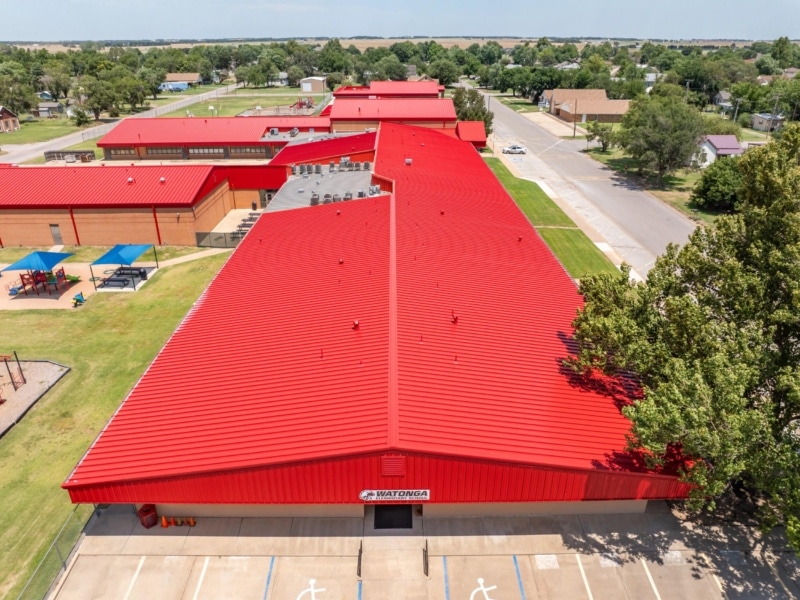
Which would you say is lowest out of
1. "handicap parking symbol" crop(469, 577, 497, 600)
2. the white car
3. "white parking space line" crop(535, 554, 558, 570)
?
"handicap parking symbol" crop(469, 577, 497, 600)

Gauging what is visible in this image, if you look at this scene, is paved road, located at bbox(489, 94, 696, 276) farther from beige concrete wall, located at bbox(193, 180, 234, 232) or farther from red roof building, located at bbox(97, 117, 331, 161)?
beige concrete wall, located at bbox(193, 180, 234, 232)

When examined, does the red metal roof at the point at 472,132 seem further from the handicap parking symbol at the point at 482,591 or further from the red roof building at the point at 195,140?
the handicap parking symbol at the point at 482,591

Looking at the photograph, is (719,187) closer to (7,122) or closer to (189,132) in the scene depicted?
(189,132)

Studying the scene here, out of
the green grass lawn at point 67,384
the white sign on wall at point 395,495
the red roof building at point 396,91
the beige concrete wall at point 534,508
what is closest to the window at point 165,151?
the green grass lawn at point 67,384

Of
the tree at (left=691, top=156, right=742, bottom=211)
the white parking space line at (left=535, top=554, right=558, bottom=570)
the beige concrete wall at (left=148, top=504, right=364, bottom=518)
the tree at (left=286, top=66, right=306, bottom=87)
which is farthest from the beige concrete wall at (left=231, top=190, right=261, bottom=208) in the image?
the tree at (left=286, top=66, right=306, bottom=87)

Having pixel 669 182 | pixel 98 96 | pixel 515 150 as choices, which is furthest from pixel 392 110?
pixel 98 96

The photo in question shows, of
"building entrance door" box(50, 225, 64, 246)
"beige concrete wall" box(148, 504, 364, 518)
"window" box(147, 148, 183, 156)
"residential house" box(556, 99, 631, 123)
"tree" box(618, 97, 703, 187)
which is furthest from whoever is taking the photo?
"residential house" box(556, 99, 631, 123)
